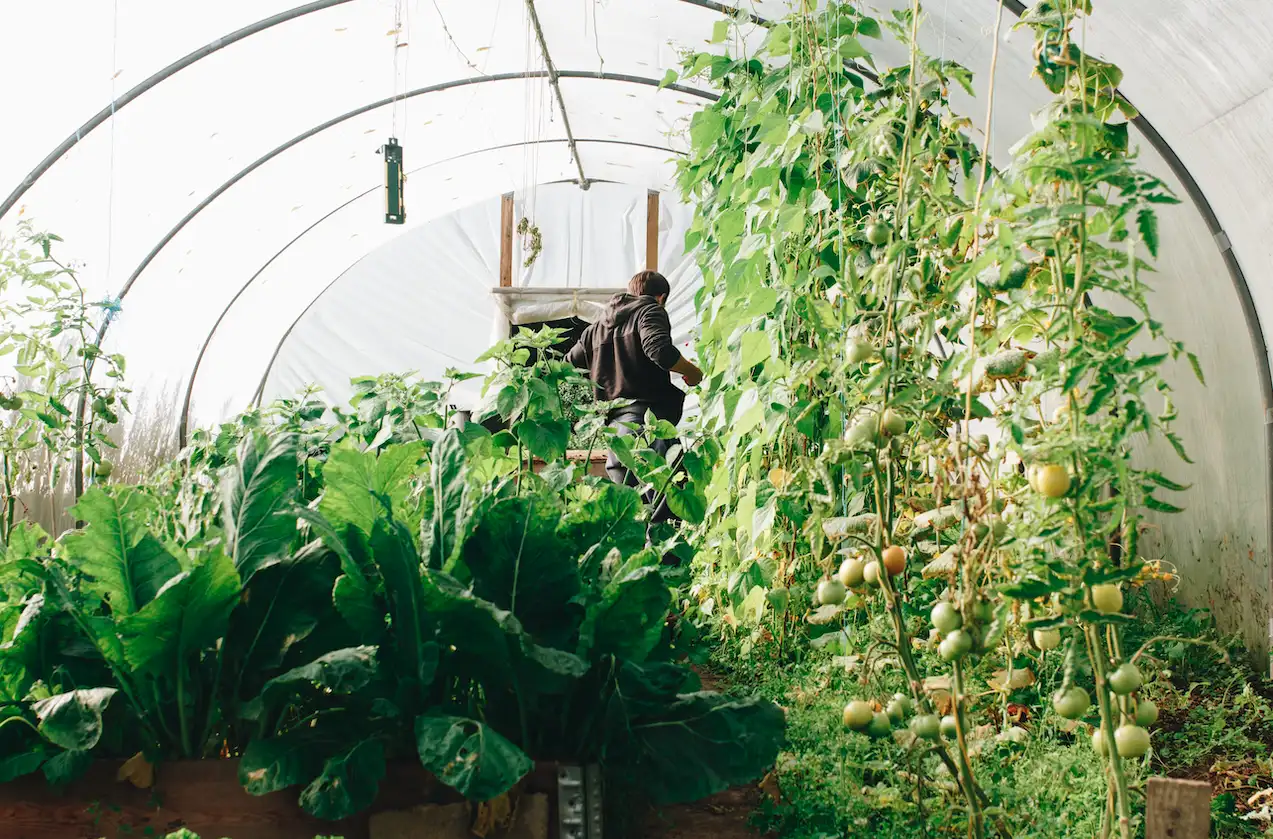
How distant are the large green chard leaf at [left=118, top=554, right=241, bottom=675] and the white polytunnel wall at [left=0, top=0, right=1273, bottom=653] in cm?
173

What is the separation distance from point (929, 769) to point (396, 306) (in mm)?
7783

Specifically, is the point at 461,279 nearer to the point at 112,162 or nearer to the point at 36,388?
the point at 112,162

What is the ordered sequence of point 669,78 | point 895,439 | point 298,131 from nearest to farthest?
point 895,439 → point 669,78 → point 298,131

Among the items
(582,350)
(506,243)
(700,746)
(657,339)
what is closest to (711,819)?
(700,746)

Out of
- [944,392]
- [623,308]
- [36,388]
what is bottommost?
[944,392]

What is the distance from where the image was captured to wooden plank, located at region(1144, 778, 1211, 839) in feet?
5.07

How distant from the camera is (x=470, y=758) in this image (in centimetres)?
162

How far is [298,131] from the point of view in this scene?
20.2ft

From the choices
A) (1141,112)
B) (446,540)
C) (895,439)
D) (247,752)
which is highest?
(1141,112)

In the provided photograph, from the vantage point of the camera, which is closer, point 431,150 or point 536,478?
point 536,478

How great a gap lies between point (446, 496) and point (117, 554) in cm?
57

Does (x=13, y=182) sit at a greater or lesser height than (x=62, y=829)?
greater

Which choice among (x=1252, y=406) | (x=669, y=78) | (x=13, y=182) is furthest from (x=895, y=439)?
(x=13, y=182)

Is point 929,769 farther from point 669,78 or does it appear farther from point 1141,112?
point 669,78
